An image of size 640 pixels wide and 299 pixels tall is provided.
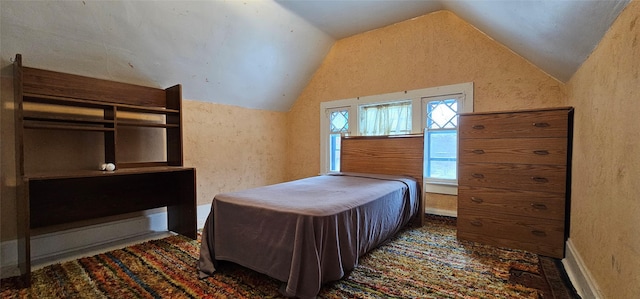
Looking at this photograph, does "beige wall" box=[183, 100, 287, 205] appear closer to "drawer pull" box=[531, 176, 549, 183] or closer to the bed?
the bed

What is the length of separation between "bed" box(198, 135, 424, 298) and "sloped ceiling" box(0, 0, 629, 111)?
1566 mm

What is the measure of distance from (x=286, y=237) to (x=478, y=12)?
2476 mm

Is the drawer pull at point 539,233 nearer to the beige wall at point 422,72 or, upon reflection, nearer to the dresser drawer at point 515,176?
the dresser drawer at point 515,176

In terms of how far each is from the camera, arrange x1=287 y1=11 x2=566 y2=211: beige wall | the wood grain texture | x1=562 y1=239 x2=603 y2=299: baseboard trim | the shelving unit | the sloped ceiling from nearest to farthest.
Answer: x1=562 y1=239 x2=603 y2=299: baseboard trim → the sloped ceiling → the shelving unit → the wood grain texture → x1=287 y1=11 x2=566 y2=211: beige wall

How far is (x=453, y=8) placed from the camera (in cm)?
275

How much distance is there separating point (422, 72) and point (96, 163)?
367cm

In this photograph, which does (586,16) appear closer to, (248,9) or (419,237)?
(419,237)

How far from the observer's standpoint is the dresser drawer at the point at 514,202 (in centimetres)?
205

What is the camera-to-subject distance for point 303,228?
4.80ft

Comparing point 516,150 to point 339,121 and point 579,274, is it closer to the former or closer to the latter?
point 579,274

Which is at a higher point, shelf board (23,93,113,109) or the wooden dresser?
shelf board (23,93,113,109)

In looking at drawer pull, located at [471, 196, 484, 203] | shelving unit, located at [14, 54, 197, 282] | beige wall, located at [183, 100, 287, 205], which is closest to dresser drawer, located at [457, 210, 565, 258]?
drawer pull, located at [471, 196, 484, 203]

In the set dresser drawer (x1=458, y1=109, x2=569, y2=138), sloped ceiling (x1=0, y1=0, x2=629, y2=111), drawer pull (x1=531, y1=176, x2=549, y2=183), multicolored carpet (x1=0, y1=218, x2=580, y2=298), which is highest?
sloped ceiling (x1=0, y1=0, x2=629, y2=111)

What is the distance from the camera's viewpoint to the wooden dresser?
2037 mm
